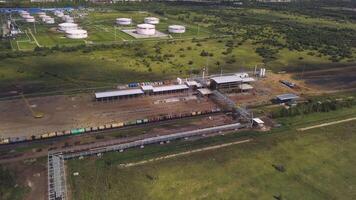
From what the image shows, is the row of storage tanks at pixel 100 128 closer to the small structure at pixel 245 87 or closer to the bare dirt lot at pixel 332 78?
the small structure at pixel 245 87

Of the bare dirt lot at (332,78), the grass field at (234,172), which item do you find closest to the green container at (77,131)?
the grass field at (234,172)

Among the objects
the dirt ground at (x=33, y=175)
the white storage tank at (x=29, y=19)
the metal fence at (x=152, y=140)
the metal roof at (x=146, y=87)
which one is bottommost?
the dirt ground at (x=33, y=175)

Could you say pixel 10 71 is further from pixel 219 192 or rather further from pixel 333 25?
pixel 333 25

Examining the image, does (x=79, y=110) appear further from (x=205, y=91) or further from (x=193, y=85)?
(x=205, y=91)

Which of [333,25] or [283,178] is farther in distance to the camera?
[333,25]

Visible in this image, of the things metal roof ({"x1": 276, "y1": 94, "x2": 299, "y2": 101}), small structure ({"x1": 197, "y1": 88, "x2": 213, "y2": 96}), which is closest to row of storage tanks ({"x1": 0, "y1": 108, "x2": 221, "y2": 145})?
small structure ({"x1": 197, "y1": 88, "x2": 213, "y2": 96})

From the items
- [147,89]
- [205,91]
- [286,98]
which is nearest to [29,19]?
[147,89]

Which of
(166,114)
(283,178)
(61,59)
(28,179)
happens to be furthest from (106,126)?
(61,59)
